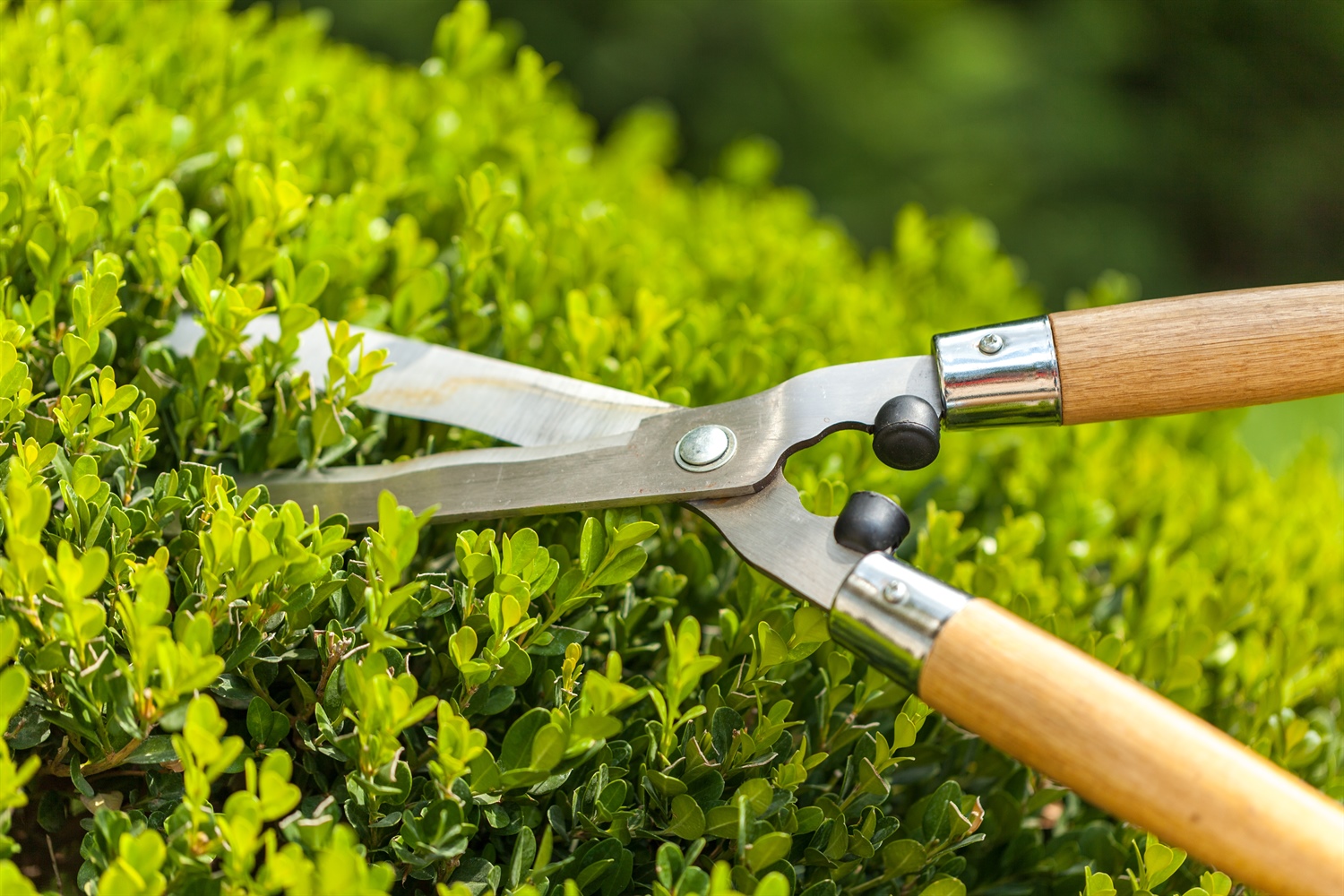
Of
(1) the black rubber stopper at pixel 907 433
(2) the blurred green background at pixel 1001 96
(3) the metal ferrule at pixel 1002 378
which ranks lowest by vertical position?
(2) the blurred green background at pixel 1001 96

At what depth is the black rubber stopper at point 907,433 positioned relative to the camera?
1.33m

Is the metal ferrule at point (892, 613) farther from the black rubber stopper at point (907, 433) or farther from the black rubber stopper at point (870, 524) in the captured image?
the black rubber stopper at point (907, 433)

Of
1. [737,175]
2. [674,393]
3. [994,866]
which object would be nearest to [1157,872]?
[994,866]

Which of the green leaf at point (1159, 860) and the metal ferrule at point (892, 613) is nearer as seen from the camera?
the metal ferrule at point (892, 613)

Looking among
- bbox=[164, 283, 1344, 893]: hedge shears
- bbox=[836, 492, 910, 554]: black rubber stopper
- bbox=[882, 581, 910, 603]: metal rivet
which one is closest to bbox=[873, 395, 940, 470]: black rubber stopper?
bbox=[164, 283, 1344, 893]: hedge shears

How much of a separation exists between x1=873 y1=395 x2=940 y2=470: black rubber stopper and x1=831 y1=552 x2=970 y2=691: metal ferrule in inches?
7.2

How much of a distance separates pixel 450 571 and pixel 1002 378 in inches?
28.6

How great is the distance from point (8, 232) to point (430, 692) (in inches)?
33.1

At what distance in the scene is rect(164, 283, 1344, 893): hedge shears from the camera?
107 centimetres

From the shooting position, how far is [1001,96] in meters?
5.22

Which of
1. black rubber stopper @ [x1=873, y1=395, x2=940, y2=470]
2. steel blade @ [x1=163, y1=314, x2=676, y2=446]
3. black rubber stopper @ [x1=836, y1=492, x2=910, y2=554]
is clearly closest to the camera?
black rubber stopper @ [x1=836, y1=492, x2=910, y2=554]

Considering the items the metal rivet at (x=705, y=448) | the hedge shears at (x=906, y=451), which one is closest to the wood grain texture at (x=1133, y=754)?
the hedge shears at (x=906, y=451)

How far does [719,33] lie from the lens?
5.35 meters

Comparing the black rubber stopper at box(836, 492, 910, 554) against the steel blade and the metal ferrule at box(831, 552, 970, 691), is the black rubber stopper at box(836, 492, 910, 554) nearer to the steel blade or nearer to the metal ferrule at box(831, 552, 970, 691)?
the metal ferrule at box(831, 552, 970, 691)
